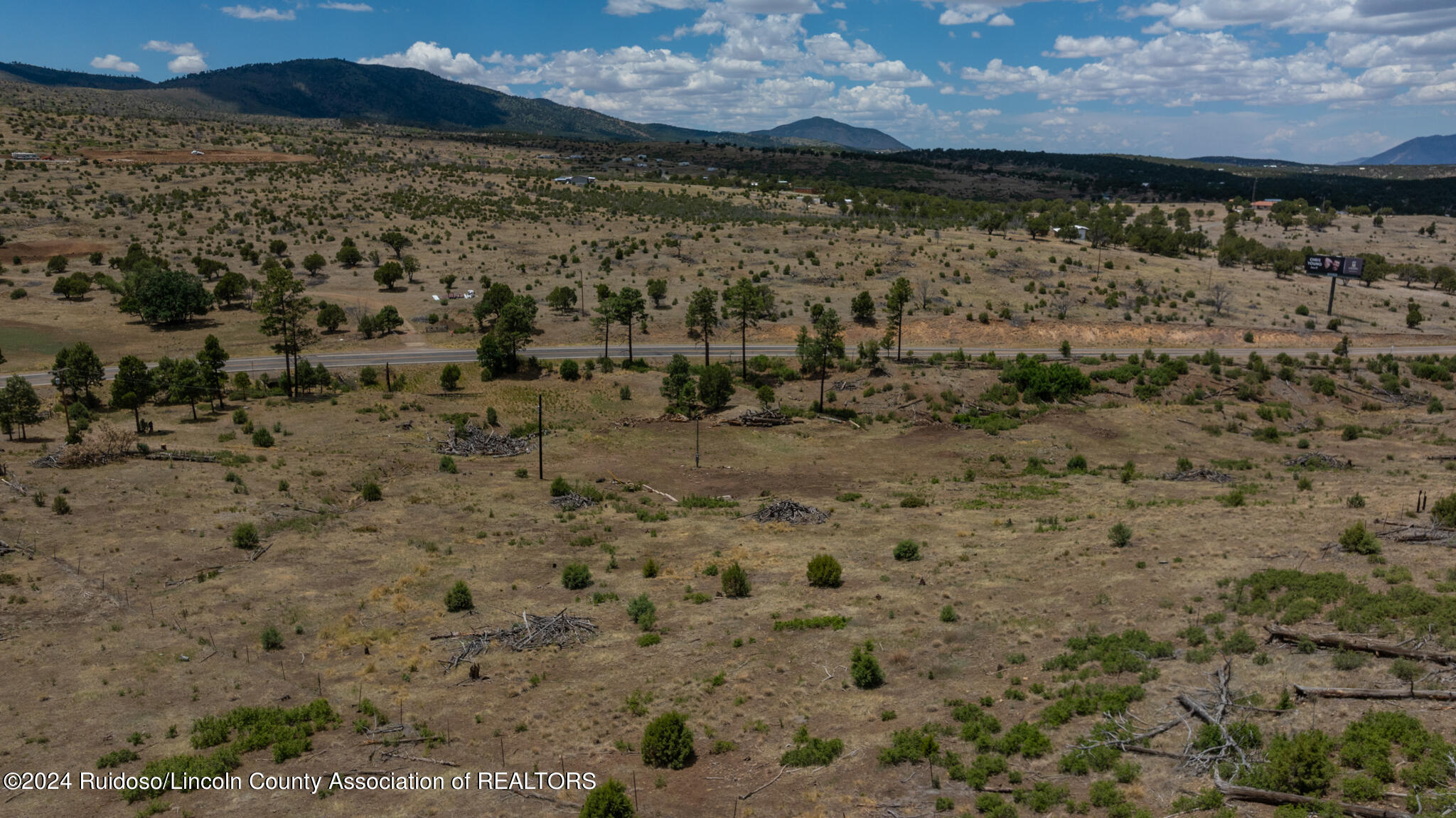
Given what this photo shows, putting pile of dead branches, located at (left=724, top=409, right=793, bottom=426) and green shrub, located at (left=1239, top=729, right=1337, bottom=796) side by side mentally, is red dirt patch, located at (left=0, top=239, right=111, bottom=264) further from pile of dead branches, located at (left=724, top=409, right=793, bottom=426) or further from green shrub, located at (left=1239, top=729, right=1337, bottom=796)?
green shrub, located at (left=1239, top=729, right=1337, bottom=796)

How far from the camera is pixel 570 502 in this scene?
4306 cm

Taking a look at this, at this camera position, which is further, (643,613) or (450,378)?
(450,378)

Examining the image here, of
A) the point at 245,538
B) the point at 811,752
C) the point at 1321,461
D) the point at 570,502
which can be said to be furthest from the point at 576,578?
the point at 1321,461

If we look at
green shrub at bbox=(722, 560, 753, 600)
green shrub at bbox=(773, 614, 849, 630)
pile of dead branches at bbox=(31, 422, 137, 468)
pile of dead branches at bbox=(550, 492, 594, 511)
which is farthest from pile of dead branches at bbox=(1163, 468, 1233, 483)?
pile of dead branches at bbox=(31, 422, 137, 468)

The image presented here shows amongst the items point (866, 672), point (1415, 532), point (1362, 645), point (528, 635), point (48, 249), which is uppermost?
point (48, 249)

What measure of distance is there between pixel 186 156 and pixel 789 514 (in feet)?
483

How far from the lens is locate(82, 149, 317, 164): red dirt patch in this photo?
131 metres

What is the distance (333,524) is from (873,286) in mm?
68657

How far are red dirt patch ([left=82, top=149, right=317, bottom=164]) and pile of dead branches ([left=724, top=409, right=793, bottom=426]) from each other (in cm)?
12533

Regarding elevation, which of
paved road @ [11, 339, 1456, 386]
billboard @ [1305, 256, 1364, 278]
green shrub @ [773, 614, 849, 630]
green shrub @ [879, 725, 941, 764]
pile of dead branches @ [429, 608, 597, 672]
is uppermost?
billboard @ [1305, 256, 1364, 278]

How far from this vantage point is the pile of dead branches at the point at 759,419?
61844 millimetres

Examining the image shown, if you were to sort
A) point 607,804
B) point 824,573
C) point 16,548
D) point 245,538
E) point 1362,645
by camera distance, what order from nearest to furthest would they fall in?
point 607,804 → point 1362,645 → point 824,573 → point 16,548 → point 245,538

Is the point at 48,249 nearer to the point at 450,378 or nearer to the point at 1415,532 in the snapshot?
the point at 450,378

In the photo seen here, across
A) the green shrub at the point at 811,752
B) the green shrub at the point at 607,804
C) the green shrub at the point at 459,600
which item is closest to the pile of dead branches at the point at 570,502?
the green shrub at the point at 459,600
